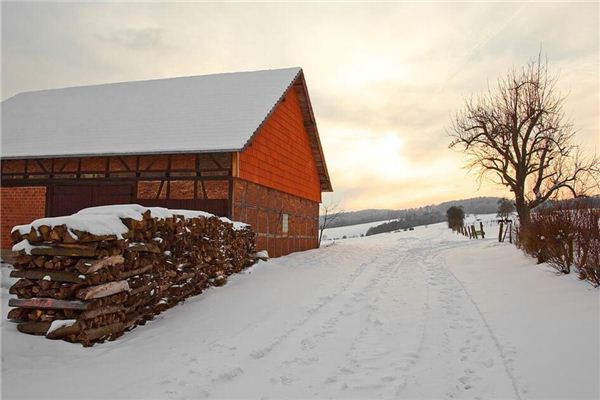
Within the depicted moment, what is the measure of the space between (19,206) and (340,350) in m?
15.5

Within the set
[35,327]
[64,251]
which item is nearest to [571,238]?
[64,251]

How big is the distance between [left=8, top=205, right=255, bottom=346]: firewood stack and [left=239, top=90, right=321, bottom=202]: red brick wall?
292 inches

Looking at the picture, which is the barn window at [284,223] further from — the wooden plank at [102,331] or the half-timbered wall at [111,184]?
the wooden plank at [102,331]

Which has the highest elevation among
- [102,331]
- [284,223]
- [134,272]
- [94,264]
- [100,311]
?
[284,223]

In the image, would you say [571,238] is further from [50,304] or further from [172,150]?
[172,150]

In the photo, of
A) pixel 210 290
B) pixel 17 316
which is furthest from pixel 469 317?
pixel 17 316

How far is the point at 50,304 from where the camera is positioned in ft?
18.0

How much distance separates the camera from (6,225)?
53.3ft

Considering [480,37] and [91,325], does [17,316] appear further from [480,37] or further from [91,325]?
[480,37]

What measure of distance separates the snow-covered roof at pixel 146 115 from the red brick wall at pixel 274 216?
2290mm

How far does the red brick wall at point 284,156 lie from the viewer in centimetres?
1541

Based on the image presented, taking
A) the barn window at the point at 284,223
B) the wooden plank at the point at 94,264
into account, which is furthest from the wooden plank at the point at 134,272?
the barn window at the point at 284,223

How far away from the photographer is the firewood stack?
18.1ft

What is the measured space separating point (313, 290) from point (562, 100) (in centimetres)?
1825
